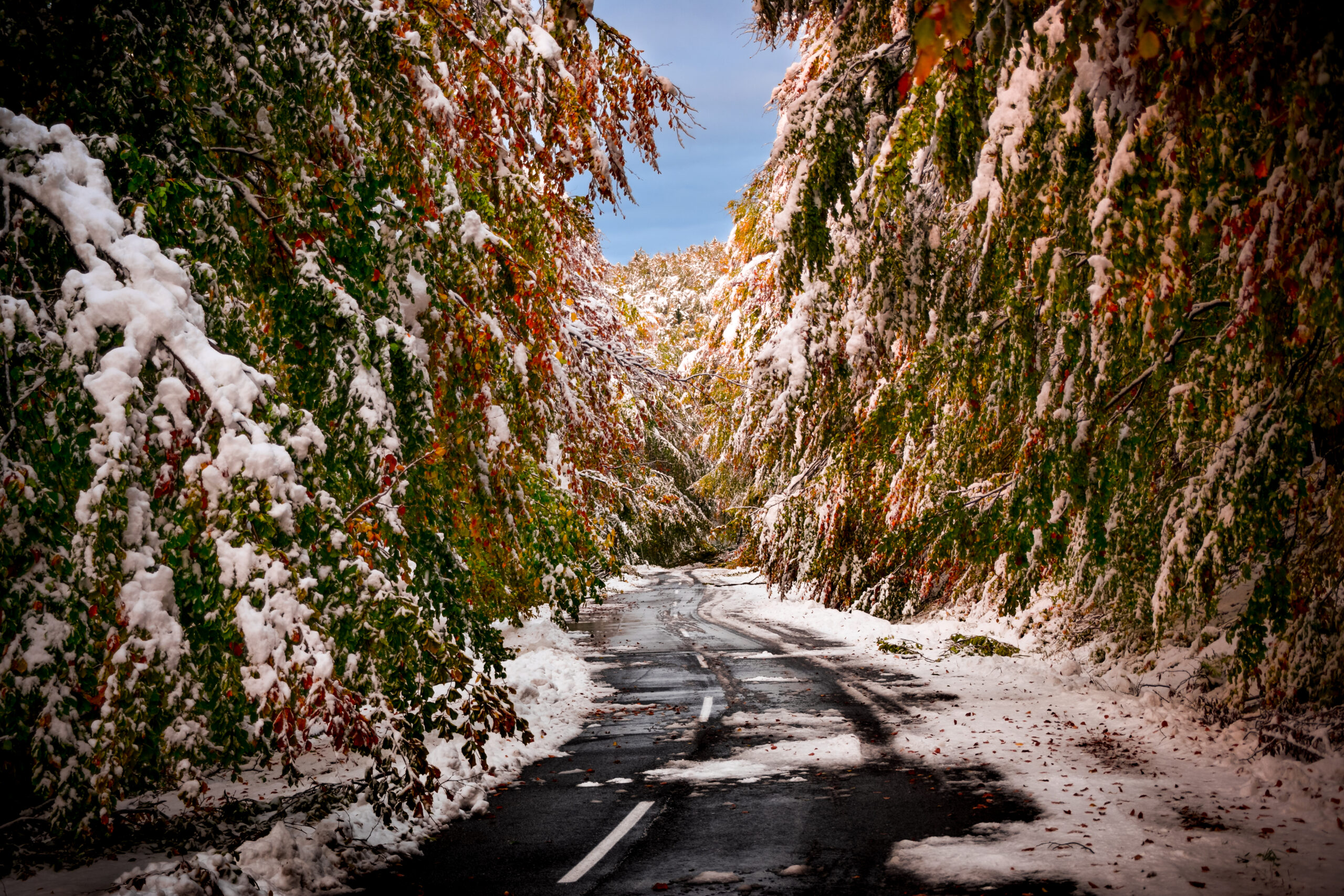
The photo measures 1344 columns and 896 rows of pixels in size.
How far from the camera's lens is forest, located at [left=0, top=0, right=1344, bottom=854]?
364 cm

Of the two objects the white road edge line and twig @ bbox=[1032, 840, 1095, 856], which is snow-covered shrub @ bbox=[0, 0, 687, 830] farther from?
twig @ bbox=[1032, 840, 1095, 856]

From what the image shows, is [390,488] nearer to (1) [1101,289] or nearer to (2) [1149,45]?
(2) [1149,45]

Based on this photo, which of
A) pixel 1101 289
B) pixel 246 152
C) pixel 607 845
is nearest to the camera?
pixel 246 152

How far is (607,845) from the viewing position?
5.97 m

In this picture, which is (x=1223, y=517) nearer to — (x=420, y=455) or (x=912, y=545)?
(x=420, y=455)

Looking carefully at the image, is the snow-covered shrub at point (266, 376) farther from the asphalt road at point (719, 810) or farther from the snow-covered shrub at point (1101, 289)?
the snow-covered shrub at point (1101, 289)

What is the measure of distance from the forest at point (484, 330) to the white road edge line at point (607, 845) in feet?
3.75

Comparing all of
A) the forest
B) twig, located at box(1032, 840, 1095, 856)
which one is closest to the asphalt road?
twig, located at box(1032, 840, 1095, 856)

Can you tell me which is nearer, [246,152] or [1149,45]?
[1149,45]

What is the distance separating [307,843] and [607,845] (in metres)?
1.92

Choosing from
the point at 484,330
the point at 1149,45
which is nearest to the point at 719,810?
the point at 484,330

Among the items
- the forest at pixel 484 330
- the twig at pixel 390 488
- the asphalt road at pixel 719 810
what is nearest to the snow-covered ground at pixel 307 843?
the asphalt road at pixel 719 810

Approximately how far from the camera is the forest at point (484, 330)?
3.64m

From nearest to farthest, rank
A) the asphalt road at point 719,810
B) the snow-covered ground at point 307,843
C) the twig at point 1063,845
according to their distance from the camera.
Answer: the snow-covered ground at point 307,843, the asphalt road at point 719,810, the twig at point 1063,845
